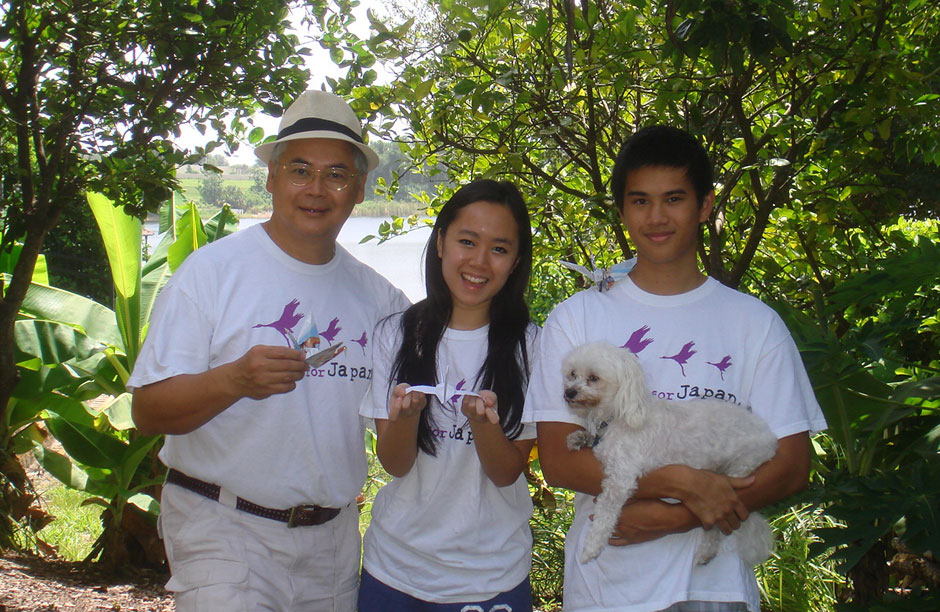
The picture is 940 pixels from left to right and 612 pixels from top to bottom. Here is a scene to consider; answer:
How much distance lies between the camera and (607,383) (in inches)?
90.8

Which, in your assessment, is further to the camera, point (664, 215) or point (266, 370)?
point (664, 215)

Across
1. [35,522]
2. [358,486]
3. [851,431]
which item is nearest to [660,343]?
[358,486]

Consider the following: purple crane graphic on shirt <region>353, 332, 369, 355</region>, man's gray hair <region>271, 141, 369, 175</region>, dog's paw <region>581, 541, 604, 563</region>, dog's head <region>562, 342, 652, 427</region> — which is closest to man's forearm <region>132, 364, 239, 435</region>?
purple crane graphic on shirt <region>353, 332, 369, 355</region>

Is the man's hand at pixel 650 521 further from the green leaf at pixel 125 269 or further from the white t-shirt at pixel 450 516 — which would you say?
the green leaf at pixel 125 269

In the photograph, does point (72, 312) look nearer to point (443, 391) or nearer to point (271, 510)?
point (271, 510)

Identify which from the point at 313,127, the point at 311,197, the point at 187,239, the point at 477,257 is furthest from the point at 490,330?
the point at 187,239

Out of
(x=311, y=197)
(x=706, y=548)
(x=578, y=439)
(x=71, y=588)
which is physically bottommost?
(x=71, y=588)

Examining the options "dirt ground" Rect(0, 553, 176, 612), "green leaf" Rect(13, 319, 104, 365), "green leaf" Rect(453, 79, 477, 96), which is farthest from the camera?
"green leaf" Rect(13, 319, 104, 365)

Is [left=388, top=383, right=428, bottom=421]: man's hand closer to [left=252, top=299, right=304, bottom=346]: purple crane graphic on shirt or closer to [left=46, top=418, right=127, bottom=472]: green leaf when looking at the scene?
[left=252, top=299, right=304, bottom=346]: purple crane graphic on shirt

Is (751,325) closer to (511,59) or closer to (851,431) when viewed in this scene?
(851,431)

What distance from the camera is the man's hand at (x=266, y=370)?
7.70 ft

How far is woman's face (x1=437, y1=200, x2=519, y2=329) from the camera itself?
2674mm

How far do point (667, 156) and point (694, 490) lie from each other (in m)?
1.05

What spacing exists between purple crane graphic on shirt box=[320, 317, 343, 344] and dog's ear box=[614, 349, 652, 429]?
1035 mm
